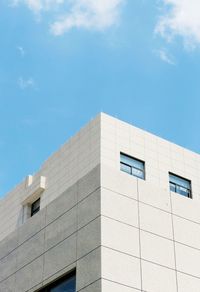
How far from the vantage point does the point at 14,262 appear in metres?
31.8

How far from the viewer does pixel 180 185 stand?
33938mm

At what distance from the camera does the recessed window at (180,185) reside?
110 feet

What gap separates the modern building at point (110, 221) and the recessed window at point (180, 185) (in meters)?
0.06

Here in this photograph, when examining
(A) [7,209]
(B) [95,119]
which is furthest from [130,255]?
(A) [7,209]

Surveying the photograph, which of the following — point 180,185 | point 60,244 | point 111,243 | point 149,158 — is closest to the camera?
point 111,243

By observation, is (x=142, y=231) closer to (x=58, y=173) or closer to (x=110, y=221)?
(x=110, y=221)

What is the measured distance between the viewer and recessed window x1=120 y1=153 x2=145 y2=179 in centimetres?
3238

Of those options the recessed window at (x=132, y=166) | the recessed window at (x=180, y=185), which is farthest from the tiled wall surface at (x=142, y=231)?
the recessed window at (x=180, y=185)

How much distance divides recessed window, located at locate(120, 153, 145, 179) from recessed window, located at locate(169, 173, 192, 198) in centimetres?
169

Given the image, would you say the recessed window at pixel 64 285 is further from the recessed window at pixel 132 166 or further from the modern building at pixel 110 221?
the recessed window at pixel 132 166

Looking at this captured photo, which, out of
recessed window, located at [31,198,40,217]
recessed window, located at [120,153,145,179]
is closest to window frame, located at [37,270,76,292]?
recessed window, located at [120,153,145,179]

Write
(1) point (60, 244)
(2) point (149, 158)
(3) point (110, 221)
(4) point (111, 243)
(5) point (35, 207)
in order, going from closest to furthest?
(4) point (111, 243) < (3) point (110, 221) < (1) point (60, 244) < (2) point (149, 158) < (5) point (35, 207)

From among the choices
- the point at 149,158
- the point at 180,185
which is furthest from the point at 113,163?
the point at 180,185

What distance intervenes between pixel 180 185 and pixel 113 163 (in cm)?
421
